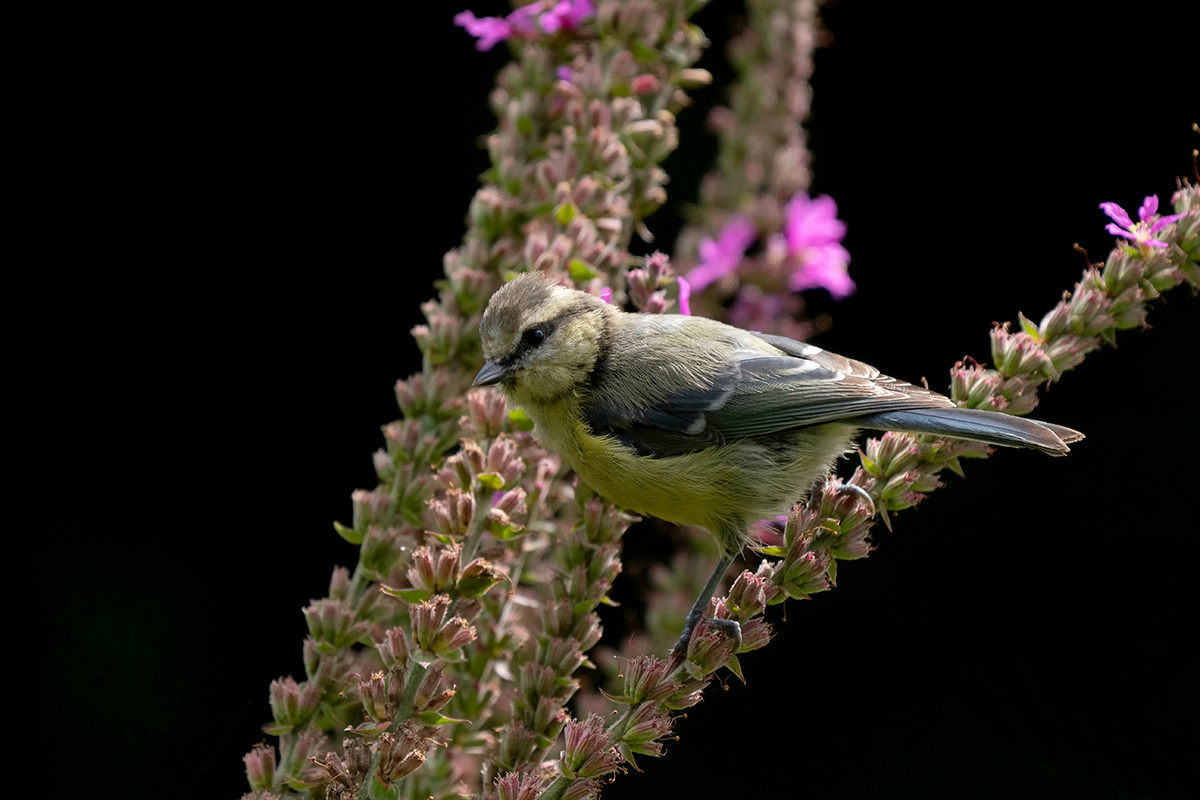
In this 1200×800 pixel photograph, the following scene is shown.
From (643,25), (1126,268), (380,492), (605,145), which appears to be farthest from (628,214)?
(1126,268)

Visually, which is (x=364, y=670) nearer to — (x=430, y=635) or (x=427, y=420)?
(x=430, y=635)

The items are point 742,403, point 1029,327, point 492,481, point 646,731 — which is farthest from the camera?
point 742,403

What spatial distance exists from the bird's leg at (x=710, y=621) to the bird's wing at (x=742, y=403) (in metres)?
0.22

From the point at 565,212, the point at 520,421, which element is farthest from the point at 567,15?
the point at 520,421

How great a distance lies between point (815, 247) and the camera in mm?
2018

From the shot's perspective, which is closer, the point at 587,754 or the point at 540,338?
the point at 587,754

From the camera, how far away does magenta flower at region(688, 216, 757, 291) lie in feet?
6.33

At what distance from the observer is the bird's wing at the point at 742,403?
5.74 feet

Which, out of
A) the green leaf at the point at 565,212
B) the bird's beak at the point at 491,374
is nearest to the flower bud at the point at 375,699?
the bird's beak at the point at 491,374

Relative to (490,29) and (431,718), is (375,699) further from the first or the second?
(490,29)

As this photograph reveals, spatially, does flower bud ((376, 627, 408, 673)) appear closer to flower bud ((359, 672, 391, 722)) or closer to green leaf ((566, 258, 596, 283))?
flower bud ((359, 672, 391, 722))

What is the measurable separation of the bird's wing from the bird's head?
0.09 meters

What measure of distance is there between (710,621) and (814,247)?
3.39ft

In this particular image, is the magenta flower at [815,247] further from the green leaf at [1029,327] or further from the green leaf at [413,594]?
the green leaf at [413,594]
